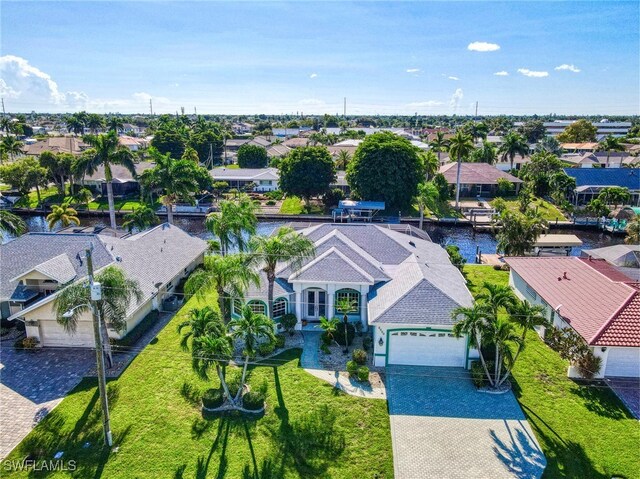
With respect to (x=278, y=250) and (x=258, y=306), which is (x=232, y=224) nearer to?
(x=278, y=250)

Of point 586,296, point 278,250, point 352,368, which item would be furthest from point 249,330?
point 586,296

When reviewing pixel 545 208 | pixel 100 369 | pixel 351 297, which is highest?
pixel 100 369

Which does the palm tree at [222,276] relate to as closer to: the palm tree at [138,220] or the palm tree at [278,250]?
the palm tree at [278,250]

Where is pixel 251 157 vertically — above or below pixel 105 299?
above

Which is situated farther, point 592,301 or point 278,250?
point 592,301

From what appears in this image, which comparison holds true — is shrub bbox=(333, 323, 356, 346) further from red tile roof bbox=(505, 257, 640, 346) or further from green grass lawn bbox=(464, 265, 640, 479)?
red tile roof bbox=(505, 257, 640, 346)
